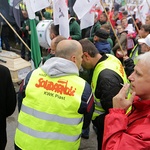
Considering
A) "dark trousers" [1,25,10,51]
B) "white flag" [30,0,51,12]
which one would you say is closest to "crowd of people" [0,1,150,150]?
"white flag" [30,0,51,12]

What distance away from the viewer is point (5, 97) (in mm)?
2395

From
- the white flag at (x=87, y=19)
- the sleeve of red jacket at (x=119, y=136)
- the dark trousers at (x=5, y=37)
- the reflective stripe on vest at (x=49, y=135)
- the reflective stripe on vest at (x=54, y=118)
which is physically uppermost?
the white flag at (x=87, y=19)

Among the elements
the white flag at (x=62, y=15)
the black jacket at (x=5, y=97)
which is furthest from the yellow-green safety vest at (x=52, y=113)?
the white flag at (x=62, y=15)

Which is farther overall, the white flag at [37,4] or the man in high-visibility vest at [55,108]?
the white flag at [37,4]

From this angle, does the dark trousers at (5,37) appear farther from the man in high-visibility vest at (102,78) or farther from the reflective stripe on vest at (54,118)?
the reflective stripe on vest at (54,118)

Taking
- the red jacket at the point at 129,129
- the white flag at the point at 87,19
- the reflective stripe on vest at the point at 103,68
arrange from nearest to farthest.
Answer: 1. the red jacket at the point at 129,129
2. the reflective stripe on vest at the point at 103,68
3. the white flag at the point at 87,19

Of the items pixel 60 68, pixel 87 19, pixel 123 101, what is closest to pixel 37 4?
pixel 87 19

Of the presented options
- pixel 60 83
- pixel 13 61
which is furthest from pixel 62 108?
pixel 13 61

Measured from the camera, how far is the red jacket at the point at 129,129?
55.6 inches

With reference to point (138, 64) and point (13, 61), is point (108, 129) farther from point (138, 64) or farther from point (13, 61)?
point (13, 61)

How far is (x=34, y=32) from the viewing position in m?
5.12

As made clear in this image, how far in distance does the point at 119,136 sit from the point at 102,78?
102cm

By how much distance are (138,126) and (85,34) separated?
7.03m

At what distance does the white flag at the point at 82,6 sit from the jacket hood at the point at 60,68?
99.7 inches
